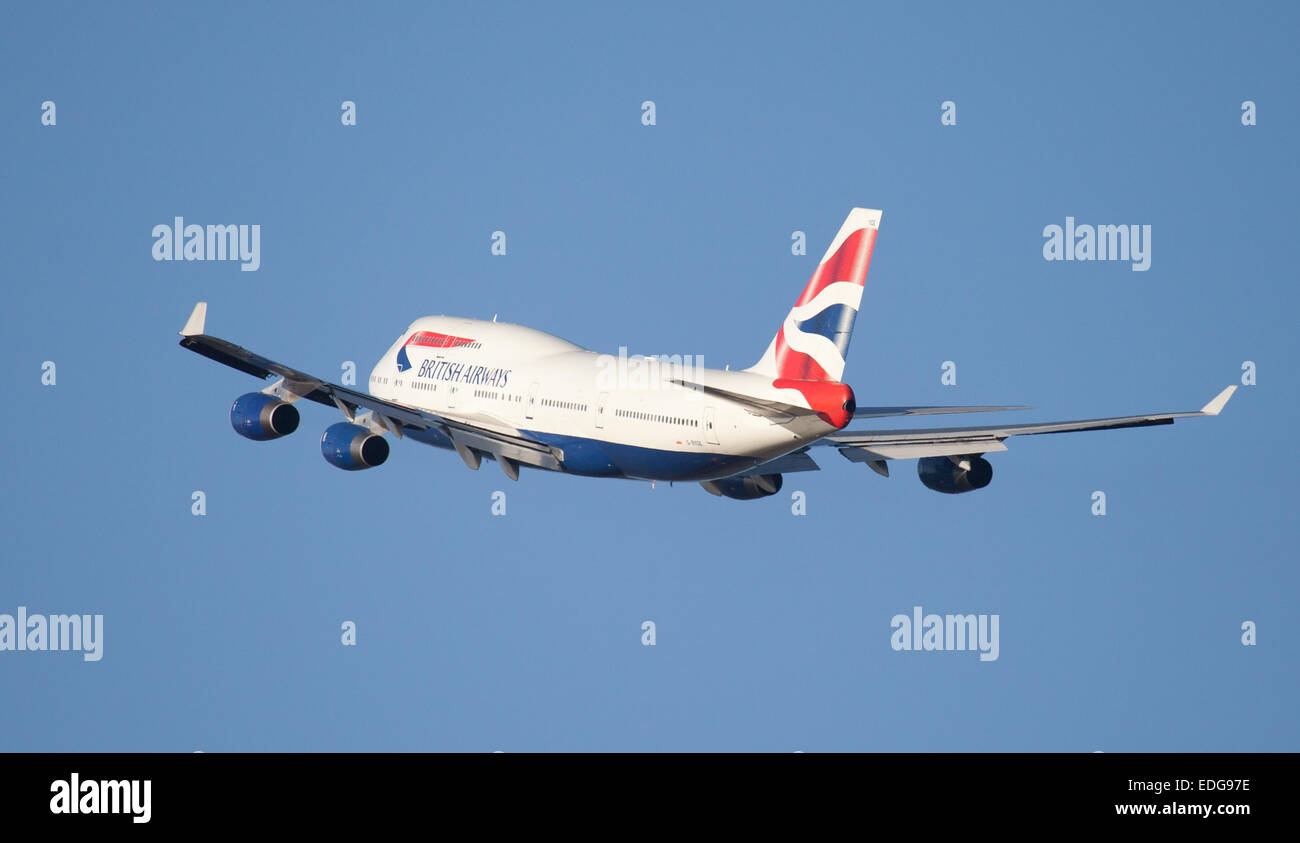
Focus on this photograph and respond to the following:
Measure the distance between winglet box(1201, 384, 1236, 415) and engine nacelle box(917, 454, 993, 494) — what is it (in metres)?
9.75

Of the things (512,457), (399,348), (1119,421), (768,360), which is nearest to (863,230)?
(768,360)

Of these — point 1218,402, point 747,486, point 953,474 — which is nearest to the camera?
point 1218,402

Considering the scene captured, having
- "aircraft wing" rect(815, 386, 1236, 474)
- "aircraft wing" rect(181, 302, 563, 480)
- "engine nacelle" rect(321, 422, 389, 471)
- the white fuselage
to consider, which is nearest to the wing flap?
"aircraft wing" rect(815, 386, 1236, 474)

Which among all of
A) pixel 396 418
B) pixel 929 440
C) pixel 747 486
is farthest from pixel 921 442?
pixel 396 418

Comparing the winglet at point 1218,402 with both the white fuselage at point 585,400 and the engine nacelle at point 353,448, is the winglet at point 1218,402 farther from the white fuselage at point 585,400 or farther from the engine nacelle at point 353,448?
the engine nacelle at point 353,448

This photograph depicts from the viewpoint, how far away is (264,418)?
6688 centimetres

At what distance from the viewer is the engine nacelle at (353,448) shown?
67.3 metres

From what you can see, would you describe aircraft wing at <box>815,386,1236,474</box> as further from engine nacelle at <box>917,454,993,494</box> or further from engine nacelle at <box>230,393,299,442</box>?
engine nacelle at <box>230,393,299,442</box>

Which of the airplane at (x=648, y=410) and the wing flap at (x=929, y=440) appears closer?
the airplane at (x=648, y=410)

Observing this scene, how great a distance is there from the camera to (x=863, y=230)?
61.8m

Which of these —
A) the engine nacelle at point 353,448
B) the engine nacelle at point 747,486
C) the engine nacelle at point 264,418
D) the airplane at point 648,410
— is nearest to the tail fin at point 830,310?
the airplane at point 648,410

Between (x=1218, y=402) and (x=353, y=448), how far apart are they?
85.5ft

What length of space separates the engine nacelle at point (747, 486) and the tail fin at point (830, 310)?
9.33 metres

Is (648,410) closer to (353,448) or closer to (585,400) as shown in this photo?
(585,400)
